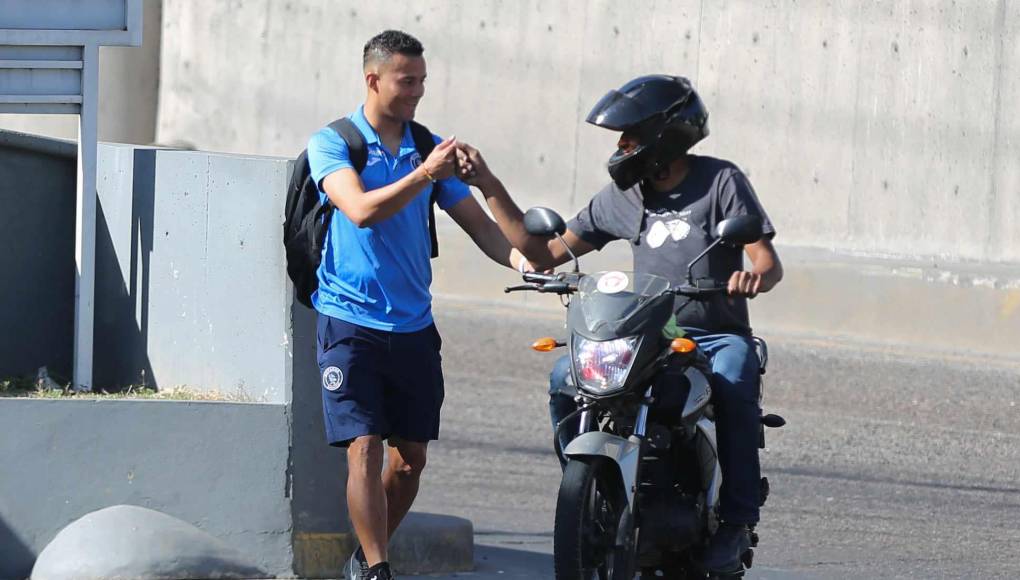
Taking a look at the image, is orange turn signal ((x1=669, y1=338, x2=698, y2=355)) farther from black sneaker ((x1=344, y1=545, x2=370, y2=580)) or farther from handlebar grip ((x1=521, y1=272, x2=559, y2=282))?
black sneaker ((x1=344, y1=545, x2=370, y2=580))

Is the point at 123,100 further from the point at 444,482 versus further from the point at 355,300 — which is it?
the point at 355,300

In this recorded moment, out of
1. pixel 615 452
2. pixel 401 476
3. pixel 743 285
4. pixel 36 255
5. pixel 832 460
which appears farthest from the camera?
pixel 832 460

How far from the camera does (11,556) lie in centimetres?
563

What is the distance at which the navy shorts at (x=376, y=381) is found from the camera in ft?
17.2

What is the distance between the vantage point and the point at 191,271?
6.27 metres

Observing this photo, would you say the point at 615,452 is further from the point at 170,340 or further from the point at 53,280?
the point at 53,280

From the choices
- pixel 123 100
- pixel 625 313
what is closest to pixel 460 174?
pixel 625 313

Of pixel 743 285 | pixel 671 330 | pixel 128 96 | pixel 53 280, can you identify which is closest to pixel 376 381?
pixel 671 330

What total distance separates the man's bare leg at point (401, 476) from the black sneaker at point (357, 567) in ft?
0.52

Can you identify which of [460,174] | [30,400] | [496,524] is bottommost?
[496,524]

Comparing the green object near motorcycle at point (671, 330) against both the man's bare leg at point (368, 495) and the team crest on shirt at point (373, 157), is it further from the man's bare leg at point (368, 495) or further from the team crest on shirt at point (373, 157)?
the team crest on shirt at point (373, 157)

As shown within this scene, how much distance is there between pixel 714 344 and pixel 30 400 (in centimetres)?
233

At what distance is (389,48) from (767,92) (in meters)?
7.31

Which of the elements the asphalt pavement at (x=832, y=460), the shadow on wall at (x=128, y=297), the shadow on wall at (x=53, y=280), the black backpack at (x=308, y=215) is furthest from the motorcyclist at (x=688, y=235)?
the shadow on wall at (x=53, y=280)
